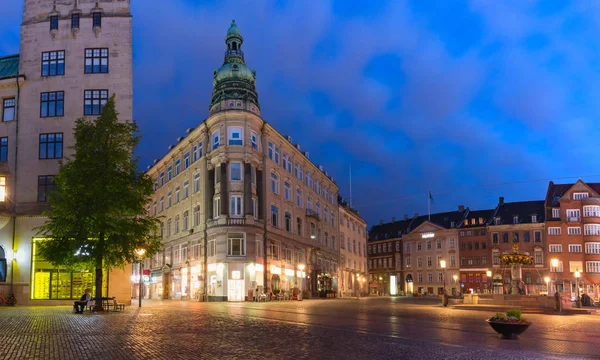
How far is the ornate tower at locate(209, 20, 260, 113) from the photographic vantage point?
203 ft

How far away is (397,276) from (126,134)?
9304 centimetres

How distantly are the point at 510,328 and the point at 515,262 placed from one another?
25.8 metres

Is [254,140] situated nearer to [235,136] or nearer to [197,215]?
[235,136]

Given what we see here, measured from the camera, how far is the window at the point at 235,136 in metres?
58.8

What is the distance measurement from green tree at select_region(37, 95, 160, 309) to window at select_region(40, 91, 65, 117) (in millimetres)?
10815

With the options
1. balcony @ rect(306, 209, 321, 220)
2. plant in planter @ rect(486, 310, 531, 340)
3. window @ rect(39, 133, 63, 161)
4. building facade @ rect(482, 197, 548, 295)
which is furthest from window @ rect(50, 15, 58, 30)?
building facade @ rect(482, 197, 548, 295)

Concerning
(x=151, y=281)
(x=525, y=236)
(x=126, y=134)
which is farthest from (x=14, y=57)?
(x=525, y=236)

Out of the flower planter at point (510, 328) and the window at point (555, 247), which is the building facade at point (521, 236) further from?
the flower planter at point (510, 328)

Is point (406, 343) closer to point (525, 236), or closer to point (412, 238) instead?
point (525, 236)

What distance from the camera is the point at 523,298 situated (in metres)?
38.1

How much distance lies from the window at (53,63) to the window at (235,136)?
19.1 meters

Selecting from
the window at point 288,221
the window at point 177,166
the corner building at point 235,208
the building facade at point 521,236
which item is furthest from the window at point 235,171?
the building facade at point 521,236

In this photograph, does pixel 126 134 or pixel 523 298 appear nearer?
pixel 126 134

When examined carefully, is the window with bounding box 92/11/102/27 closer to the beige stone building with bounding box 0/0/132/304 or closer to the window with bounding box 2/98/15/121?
the beige stone building with bounding box 0/0/132/304
